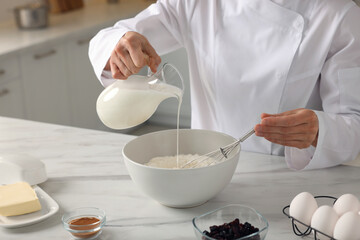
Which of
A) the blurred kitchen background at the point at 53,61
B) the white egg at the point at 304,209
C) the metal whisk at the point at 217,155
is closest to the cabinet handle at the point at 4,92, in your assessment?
the blurred kitchen background at the point at 53,61

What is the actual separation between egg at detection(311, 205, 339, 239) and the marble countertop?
209 centimetres

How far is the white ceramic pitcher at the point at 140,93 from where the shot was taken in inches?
48.1

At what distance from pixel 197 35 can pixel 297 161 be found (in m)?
0.56

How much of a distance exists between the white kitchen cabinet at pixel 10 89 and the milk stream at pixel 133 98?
163 cm

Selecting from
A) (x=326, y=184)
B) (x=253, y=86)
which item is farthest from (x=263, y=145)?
(x=326, y=184)

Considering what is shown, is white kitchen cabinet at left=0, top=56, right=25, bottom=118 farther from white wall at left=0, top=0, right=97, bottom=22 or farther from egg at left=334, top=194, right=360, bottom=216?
egg at left=334, top=194, right=360, bottom=216

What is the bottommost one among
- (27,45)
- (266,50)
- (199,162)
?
(27,45)

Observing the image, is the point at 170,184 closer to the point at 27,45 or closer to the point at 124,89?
the point at 124,89

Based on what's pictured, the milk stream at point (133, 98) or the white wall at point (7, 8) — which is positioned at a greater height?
the milk stream at point (133, 98)

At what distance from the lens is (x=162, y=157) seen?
4.30 feet

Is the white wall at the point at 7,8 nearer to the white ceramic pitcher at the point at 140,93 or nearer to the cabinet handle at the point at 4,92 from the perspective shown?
the cabinet handle at the point at 4,92

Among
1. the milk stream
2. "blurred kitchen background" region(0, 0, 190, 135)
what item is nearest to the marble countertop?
"blurred kitchen background" region(0, 0, 190, 135)

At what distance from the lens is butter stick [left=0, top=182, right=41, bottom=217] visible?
1.10 m

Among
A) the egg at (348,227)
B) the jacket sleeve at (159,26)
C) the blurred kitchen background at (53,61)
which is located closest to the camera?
the egg at (348,227)
